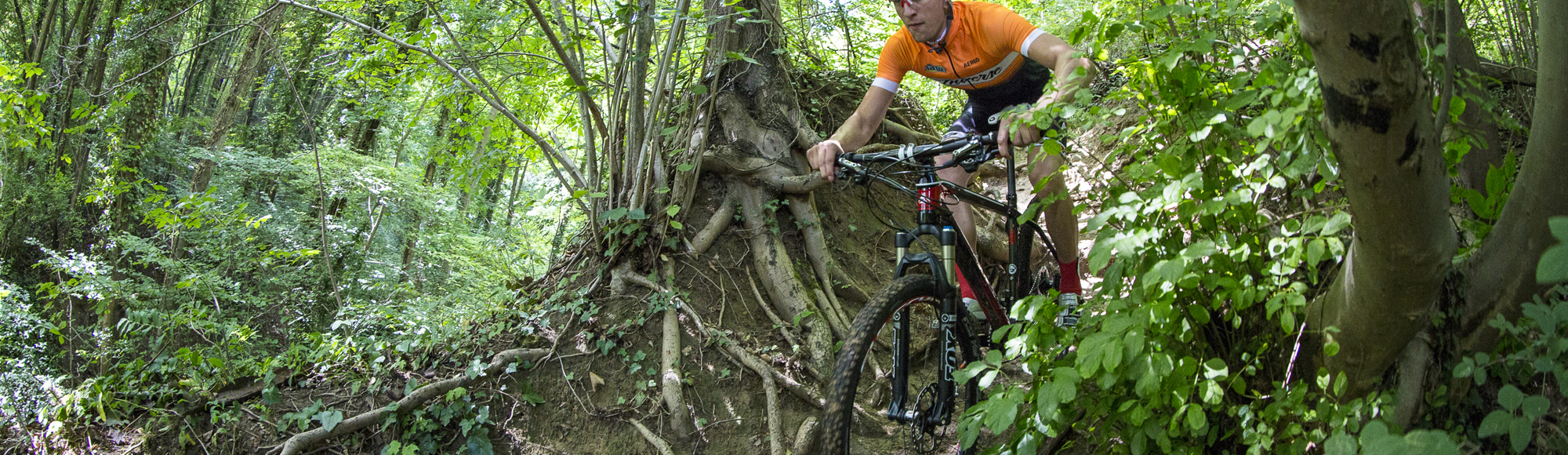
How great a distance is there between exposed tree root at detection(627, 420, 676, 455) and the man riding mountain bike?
129cm

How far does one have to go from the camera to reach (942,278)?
7.47 feet

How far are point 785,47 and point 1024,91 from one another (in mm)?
1777

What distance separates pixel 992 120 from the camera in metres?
2.14

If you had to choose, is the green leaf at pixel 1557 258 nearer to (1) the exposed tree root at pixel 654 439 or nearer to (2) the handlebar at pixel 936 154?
(2) the handlebar at pixel 936 154

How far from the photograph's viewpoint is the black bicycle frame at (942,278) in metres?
2.17

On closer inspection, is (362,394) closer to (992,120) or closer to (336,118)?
(992,120)

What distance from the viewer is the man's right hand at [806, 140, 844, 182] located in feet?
7.83

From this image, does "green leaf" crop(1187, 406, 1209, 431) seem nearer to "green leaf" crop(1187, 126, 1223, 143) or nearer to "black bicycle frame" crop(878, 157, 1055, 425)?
"green leaf" crop(1187, 126, 1223, 143)

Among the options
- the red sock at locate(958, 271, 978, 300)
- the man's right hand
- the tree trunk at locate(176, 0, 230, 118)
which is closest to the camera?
the man's right hand

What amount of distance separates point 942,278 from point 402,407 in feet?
7.21

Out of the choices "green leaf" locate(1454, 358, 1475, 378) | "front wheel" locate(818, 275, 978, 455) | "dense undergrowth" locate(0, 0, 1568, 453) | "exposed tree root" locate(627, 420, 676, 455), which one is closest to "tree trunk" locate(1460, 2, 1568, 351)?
"dense undergrowth" locate(0, 0, 1568, 453)

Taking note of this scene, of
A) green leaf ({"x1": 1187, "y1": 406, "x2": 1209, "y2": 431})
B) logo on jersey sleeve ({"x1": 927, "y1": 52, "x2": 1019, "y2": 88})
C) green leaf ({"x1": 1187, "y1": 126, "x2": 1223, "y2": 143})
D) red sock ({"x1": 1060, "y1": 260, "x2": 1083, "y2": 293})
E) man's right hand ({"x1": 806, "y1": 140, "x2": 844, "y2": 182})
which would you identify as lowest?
green leaf ({"x1": 1187, "y1": 406, "x2": 1209, "y2": 431})

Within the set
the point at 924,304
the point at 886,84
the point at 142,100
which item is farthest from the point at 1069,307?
the point at 142,100

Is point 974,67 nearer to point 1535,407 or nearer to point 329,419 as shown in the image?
point 1535,407
